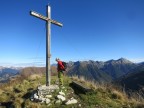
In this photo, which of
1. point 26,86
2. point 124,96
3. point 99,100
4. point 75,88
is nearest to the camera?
point 99,100

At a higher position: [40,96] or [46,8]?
[46,8]

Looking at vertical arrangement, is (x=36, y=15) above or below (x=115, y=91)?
above

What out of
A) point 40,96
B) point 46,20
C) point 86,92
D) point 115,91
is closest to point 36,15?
point 46,20

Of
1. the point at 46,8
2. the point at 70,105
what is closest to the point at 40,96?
the point at 70,105

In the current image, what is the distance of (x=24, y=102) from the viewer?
15234 millimetres

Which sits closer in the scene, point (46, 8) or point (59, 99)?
point (59, 99)

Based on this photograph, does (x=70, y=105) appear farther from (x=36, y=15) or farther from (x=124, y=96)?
(x=36, y=15)

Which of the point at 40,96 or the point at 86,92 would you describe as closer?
the point at 40,96

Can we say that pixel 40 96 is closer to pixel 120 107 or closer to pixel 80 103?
pixel 80 103

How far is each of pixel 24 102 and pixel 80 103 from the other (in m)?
3.75

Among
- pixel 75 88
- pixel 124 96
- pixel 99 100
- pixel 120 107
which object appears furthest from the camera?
pixel 75 88

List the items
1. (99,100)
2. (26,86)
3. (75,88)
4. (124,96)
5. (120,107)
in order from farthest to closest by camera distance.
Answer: (26,86) → (75,88) → (124,96) → (99,100) → (120,107)

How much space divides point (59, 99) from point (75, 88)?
304 cm

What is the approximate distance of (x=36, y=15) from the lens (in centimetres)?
1562
